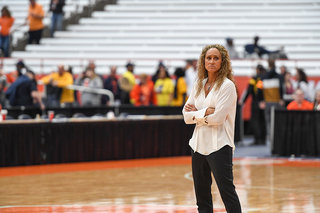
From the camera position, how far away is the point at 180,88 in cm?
1473

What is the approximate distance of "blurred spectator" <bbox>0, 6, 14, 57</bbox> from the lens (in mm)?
18438

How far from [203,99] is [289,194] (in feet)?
10.5

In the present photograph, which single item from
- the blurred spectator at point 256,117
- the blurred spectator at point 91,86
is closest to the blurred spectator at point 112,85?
the blurred spectator at point 91,86

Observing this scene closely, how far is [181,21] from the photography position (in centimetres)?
2158

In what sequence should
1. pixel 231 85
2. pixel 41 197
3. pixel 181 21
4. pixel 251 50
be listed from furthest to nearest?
pixel 181 21 → pixel 251 50 → pixel 41 197 → pixel 231 85

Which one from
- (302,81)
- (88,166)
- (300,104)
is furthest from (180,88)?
(88,166)

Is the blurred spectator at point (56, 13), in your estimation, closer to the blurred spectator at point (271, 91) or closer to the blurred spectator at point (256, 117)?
the blurred spectator at point (256, 117)

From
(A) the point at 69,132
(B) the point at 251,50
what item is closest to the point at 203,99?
(A) the point at 69,132

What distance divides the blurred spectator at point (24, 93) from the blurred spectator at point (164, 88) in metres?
3.40

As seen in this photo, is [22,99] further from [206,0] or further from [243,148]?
[206,0]

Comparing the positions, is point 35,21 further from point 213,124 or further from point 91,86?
point 213,124

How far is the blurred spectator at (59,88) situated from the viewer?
580 inches

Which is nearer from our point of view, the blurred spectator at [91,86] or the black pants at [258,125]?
the black pants at [258,125]

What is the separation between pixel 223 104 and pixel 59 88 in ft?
35.1
